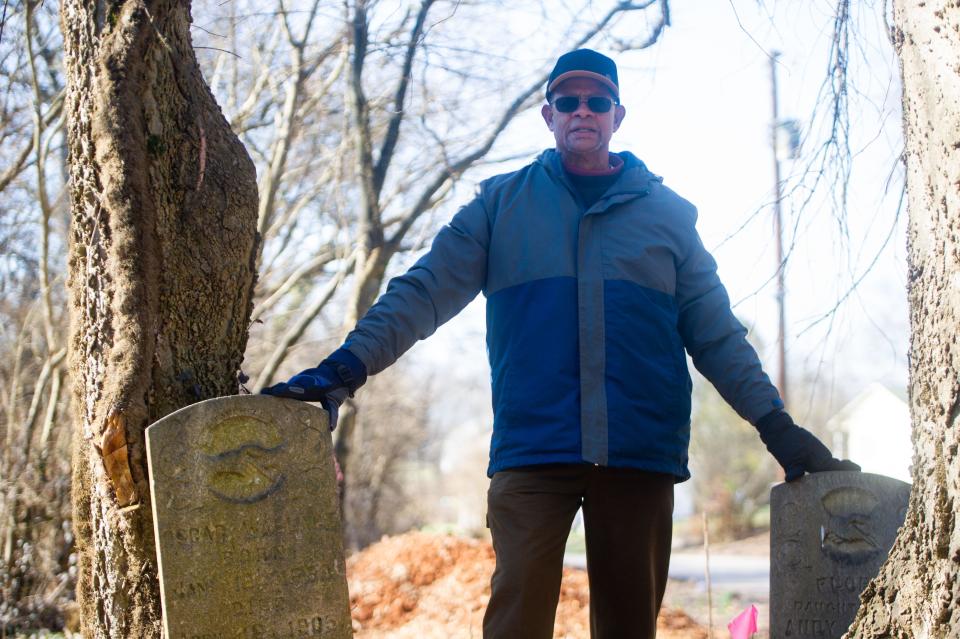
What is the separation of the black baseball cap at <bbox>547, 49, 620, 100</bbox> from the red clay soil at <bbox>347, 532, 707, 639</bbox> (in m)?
3.40

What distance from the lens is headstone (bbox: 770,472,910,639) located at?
365 centimetres

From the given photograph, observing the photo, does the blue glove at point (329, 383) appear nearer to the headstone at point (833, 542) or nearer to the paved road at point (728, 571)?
the headstone at point (833, 542)

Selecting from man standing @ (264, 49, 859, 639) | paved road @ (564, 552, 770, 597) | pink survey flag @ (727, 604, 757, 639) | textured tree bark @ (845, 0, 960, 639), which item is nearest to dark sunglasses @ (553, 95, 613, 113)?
man standing @ (264, 49, 859, 639)

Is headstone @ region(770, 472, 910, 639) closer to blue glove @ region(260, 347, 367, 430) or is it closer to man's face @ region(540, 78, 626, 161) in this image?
man's face @ region(540, 78, 626, 161)

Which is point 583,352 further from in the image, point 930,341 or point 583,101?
point 930,341

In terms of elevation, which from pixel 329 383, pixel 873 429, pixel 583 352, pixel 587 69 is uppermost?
pixel 873 429

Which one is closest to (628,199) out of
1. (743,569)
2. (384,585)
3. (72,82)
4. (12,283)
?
(72,82)

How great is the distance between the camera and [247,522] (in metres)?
3.12

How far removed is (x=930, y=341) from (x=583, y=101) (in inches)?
56.9

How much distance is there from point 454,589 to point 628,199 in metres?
4.76

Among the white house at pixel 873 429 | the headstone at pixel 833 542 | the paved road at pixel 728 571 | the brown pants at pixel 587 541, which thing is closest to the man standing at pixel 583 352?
the brown pants at pixel 587 541

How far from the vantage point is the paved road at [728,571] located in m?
12.7

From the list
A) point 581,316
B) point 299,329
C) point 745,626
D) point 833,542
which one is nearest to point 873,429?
point 299,329

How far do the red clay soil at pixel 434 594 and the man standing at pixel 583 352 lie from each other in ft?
9.01
